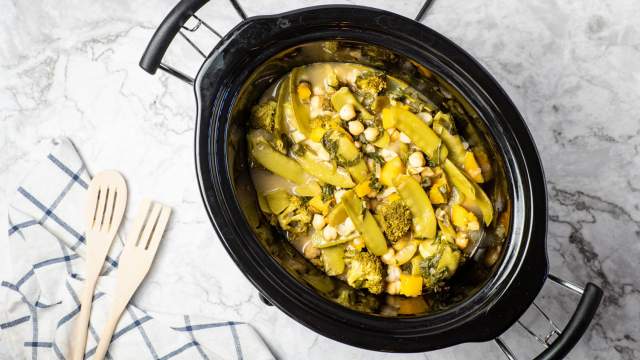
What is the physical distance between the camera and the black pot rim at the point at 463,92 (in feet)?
5.37

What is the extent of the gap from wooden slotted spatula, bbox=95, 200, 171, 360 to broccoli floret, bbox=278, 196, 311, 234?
488mm

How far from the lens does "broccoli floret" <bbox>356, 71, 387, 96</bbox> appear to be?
6.26 feet

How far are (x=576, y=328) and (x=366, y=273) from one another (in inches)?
25.6

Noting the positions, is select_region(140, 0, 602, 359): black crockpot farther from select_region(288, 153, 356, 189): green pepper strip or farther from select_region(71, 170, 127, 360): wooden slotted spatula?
select_region(71, 170, 127, 360): wooden slotted spatula

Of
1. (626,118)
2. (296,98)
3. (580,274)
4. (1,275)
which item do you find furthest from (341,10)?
(1,275)

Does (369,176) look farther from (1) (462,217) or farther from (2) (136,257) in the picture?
(2) (136,257)

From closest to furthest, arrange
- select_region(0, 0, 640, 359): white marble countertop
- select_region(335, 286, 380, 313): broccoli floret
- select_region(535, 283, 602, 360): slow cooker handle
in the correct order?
select_region(535, 283, 602, 360): slow cooker handle
select_region(335, 286, 380, 313): broccoli floret
select_region(0, 0, 640, 359): white marble countertop

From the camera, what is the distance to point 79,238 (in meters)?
2.18

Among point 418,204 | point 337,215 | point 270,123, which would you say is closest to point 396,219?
point 418,204

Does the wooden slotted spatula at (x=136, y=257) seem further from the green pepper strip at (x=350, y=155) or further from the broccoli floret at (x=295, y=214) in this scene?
the green pepper strip at (x=350, y=155)

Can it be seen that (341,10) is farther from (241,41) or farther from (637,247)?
(637,247)

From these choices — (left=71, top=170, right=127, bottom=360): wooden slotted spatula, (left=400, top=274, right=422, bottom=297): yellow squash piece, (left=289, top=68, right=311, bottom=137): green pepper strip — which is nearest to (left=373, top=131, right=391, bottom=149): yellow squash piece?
(left=289, top=68, right=311, bottom=137): green pepper strip

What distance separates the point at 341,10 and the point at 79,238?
1349 mm

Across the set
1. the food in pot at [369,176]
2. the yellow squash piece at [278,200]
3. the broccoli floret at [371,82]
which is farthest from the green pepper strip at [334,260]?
the broccoli floret at [371,82]
